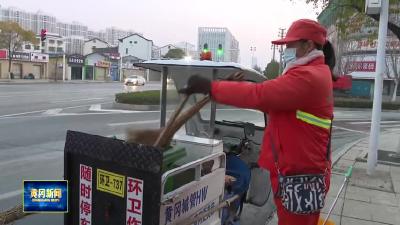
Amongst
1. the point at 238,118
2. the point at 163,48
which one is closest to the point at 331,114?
the point at 238,118

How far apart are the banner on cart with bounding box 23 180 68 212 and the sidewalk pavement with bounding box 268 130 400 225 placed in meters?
2.72

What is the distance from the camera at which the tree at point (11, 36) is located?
179 feet

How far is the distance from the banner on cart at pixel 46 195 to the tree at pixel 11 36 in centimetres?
5636

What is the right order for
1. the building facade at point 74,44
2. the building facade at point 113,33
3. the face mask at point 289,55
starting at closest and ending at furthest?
the face mask at point 289,55, the building facade at point 74,44, the building facade at point 113,33

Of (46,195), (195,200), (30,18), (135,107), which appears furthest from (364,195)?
(30,18)

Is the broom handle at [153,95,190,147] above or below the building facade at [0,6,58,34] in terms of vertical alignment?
below

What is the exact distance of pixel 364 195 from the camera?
6.43 m

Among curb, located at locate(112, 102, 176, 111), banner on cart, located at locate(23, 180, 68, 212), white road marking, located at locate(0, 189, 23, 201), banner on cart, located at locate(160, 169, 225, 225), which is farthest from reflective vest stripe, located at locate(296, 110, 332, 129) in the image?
curb, located at locate(112, 102, 176, 111)

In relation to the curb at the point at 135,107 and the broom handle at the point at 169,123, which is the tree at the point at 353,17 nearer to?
the broom handle at the point at 169,123

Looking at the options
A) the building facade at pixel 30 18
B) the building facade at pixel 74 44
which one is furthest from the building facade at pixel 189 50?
the building facade at pixel 30 18

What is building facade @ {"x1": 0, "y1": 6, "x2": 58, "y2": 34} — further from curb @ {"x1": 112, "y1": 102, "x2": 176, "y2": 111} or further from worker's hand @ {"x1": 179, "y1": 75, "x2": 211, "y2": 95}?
worker's hand @ {"x1": 179, "y1": 75, "x2": 211, "y2": 95}

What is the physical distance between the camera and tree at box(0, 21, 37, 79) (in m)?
54.4

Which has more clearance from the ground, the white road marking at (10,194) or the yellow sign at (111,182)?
the yellow sign at (111,182)

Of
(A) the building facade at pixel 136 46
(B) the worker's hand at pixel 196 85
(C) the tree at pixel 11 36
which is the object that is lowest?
(B) the worker's hand at pixel 196 85
